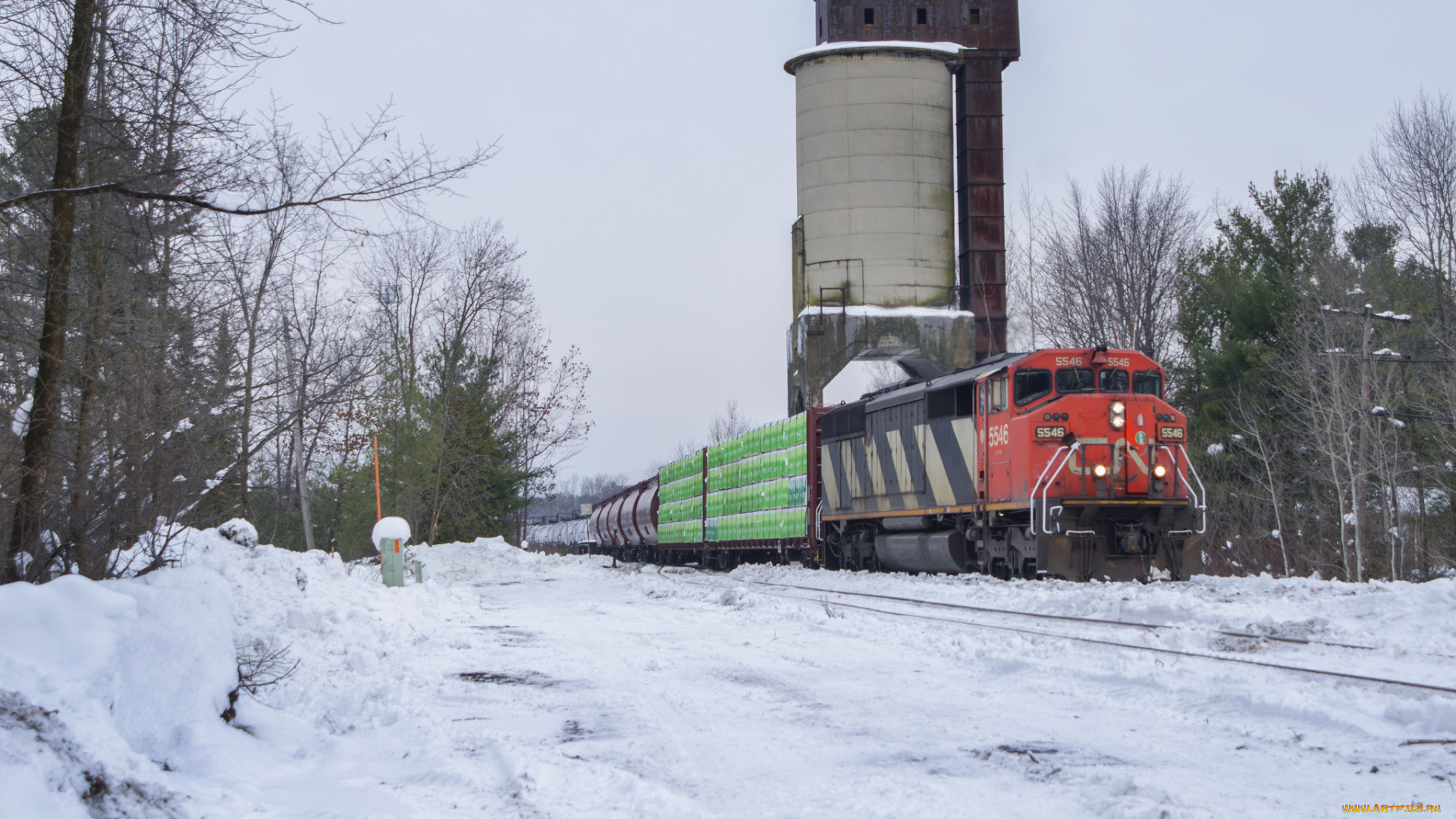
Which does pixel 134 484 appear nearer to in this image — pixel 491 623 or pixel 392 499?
pixel 491 623

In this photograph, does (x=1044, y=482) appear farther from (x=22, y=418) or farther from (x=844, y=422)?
(x=22, y=418)

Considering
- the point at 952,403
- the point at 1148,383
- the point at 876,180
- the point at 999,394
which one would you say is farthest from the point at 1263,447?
the point at 999,394

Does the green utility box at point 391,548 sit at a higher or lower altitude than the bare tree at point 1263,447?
lower

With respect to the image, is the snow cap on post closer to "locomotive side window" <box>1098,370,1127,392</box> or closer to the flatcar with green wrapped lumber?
the flatcar with green wrapped lumber

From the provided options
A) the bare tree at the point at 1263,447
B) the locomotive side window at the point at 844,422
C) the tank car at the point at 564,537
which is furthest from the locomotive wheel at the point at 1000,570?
the tank car at the point at 564,537

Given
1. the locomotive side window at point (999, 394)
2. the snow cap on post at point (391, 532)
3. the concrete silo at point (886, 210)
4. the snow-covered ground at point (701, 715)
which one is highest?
the concrete silo at point (886, 210)

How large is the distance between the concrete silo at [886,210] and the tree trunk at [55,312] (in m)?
29.5

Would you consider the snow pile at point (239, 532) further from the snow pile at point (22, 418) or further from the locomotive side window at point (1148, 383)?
the locomotive side window at point (1148, 383)

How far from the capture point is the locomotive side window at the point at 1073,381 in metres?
16.7

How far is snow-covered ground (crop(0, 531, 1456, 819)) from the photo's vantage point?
489 centimetres

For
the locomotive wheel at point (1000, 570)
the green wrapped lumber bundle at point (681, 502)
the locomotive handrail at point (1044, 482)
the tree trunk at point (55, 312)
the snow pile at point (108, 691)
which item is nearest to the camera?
the snow pile at point (108, 691)

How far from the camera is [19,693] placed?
175 inches

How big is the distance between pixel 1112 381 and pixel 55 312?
14.4 meters

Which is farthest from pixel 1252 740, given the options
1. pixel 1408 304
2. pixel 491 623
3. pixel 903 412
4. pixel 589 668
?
pixel 1408 304
